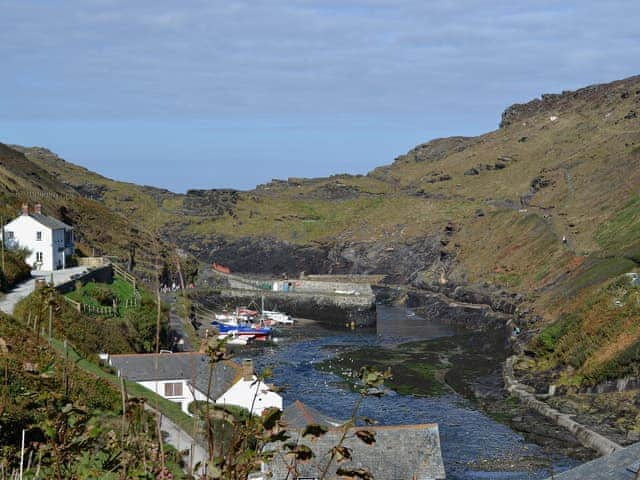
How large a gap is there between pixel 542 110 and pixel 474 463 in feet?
516

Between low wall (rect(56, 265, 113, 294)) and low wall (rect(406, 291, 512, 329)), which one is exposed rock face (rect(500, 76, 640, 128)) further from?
low wall (rect(56, 265, 113, 294))

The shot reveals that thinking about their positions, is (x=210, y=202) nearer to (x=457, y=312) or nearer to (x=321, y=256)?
(x=321, y=256)

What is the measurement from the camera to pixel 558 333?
63.0 meters

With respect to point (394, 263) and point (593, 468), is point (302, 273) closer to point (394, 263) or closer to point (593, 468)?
point (394, 263)

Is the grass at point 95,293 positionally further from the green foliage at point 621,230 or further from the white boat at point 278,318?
the green foliage at point 621,230

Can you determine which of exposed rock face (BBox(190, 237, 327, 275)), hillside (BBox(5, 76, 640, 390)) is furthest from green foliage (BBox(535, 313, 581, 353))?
exposed rock face (BBox(190, 237, 327, 275))

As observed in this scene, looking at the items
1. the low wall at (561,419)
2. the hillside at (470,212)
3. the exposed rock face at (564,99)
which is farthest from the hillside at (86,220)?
the exposed rock face at (564,99)

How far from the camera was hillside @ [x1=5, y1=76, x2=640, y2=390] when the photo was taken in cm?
8812

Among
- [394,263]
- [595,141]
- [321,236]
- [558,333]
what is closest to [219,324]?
[558,333]

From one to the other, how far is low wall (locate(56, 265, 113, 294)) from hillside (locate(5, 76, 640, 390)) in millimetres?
28674

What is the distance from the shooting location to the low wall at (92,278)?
1910 inches

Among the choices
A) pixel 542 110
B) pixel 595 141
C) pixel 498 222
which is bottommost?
pixel 498 222

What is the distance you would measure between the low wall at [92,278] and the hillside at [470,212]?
2867 cm

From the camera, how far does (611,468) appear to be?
74.4 ft
